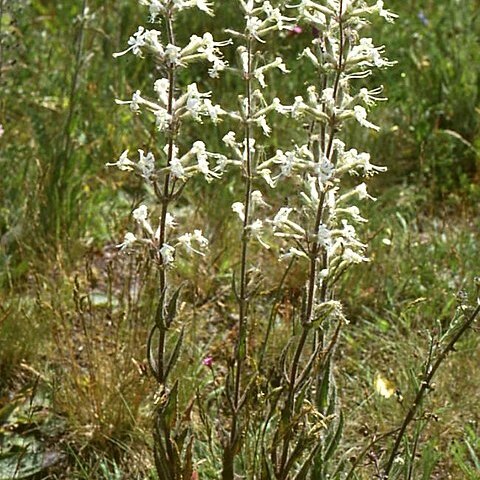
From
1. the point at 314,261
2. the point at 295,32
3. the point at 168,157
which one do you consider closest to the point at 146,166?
the point at 168,157

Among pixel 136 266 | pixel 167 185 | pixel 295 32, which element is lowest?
pixel 136 266

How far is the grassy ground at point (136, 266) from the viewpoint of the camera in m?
2.78

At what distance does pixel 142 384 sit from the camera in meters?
2.76

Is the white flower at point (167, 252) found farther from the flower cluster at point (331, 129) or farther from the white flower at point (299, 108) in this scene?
the white flower at point (299, 108)

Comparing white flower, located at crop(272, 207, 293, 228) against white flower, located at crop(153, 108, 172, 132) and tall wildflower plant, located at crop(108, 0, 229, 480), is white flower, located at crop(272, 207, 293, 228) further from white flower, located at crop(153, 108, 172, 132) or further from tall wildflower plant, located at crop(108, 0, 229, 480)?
white flower, located at crop(153, 108, 172, 132)

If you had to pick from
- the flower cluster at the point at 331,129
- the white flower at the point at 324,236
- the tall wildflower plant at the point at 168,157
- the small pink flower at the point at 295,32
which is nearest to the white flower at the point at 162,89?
the tall wildflower plant at the point at 168,157

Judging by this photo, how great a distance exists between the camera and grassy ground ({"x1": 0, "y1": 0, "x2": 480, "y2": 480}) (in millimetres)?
2777

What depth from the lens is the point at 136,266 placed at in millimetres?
3098

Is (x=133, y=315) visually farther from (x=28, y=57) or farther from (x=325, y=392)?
(x=28, y=57)

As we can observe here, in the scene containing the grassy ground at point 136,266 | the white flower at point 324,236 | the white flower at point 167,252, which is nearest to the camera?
the white flower at point 324,236

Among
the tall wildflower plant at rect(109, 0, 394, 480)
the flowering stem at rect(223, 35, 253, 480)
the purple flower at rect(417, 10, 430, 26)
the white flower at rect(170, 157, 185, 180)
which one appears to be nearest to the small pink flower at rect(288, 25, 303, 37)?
the purple flower at rect(417, 10, 430, 26)

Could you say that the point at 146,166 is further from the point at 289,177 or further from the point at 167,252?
the point at 289,177

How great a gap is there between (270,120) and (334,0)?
236 cm

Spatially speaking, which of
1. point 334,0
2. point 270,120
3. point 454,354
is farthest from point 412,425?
point 270,120
